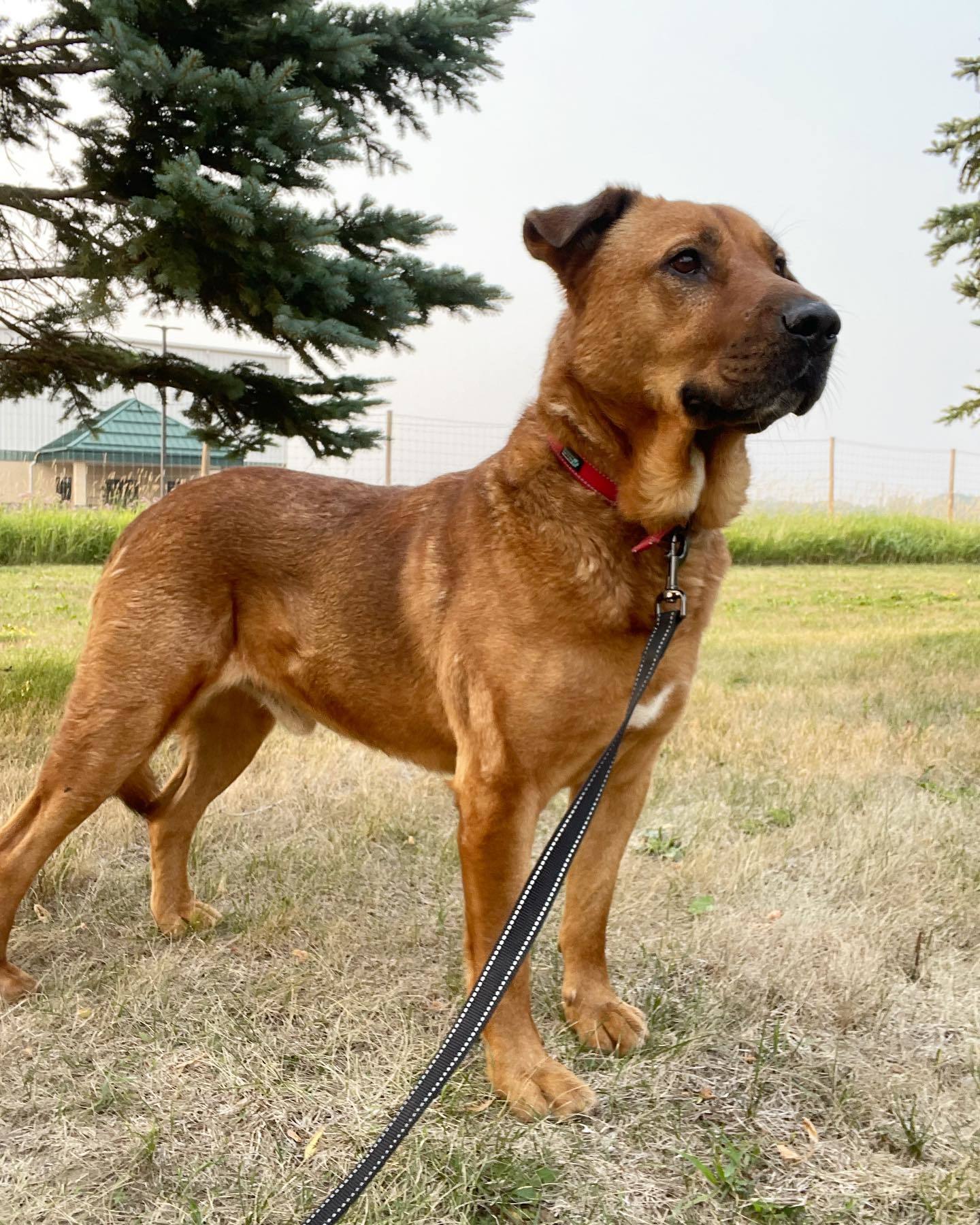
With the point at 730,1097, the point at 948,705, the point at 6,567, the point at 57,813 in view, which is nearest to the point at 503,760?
the point at 730,1097

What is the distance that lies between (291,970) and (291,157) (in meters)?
3.47

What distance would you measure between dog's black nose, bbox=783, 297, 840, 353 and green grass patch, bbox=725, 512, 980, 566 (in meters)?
10.8

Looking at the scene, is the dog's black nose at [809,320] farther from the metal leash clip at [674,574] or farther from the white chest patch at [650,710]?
the white chest patch at [650,710]

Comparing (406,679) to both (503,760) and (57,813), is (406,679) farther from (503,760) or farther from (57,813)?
(57,813)

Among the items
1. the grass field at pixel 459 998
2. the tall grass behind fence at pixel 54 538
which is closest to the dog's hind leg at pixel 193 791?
the grass field at pixel 459 998

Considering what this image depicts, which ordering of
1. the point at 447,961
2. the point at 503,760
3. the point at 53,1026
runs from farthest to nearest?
the point at 447,961
the point at 53,1026
the point at 503,760

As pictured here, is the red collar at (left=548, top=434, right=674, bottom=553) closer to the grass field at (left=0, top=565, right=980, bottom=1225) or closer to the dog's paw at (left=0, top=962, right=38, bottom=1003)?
the grass field at (left=0, top=565, right=980, bottom=1225)

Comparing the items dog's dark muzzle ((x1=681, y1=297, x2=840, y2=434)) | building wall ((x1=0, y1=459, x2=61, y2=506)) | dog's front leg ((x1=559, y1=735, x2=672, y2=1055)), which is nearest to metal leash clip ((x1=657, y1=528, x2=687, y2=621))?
dog's dark muzzle ((x1=681, y1=297, x2=840, y2=434))

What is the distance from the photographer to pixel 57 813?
9.53 ft

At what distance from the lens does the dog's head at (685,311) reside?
206 cm

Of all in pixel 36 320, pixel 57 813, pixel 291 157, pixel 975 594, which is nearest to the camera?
pixel 57 813

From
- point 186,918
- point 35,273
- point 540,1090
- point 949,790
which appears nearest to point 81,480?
point 35,273

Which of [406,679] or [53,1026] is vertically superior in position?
[406,679]

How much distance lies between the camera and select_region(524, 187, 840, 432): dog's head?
2.06 meters
